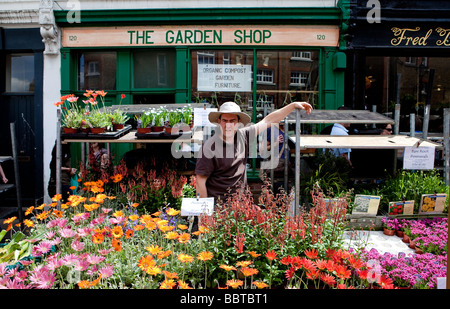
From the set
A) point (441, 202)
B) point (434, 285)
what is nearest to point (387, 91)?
point (441, 202)

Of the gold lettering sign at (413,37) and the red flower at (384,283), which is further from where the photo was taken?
the gold lettering sign at (413,37)

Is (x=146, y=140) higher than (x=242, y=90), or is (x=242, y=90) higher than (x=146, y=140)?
(x=242, y=90)

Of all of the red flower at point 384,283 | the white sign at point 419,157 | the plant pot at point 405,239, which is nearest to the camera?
the red flower at point 384,283

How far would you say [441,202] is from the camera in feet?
16.5

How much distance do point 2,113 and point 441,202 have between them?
8.70 metres

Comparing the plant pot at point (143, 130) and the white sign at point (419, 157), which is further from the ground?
the plant pot at point (143, 130)

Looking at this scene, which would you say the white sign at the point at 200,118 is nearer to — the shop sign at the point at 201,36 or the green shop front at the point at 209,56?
the green shop front at the point at 209,56

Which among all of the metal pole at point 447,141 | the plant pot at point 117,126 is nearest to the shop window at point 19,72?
the plant pot at point 117,126

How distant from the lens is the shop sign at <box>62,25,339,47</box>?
7.85 metres

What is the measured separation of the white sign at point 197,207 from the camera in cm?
311

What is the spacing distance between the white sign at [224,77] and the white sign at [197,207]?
5250 millimetres

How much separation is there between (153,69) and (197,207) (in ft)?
19.1

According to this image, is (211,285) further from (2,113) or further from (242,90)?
(2,113)

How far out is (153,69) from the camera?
8.32 metres
